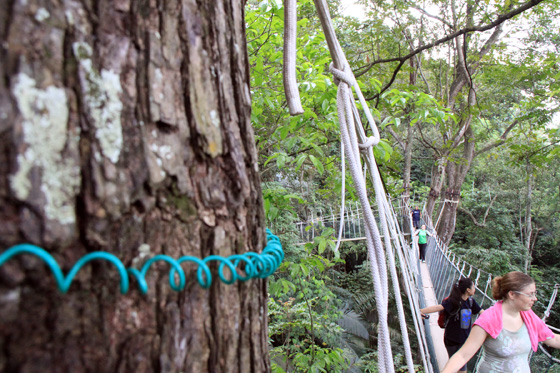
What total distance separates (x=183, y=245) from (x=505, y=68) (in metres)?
7.39

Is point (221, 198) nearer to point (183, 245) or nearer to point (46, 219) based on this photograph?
point (183, 245)

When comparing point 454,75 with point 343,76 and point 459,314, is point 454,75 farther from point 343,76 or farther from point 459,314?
point 343,76

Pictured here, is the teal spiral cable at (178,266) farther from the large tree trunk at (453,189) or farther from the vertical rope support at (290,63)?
the large tree trunk at (453,189)

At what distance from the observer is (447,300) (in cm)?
246

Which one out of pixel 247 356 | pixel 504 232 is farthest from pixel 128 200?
pixel 504 232

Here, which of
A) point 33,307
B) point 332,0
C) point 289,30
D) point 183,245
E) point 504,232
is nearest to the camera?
point 33,307

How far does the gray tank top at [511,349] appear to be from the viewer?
67.1 inches

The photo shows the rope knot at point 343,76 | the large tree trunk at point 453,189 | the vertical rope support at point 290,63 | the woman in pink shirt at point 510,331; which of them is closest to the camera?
the vertical rope support at point 290,63

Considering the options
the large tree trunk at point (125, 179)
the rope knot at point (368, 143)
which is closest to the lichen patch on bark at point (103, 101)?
the large tree trunk at point (125, 179)

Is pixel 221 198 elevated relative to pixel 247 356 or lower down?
elevated

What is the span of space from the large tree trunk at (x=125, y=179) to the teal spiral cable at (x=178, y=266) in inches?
0.4

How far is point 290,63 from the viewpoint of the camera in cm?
68

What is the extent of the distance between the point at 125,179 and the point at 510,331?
1.90 m

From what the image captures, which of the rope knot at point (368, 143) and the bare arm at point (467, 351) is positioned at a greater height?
the rope knot at point (368, 143)
